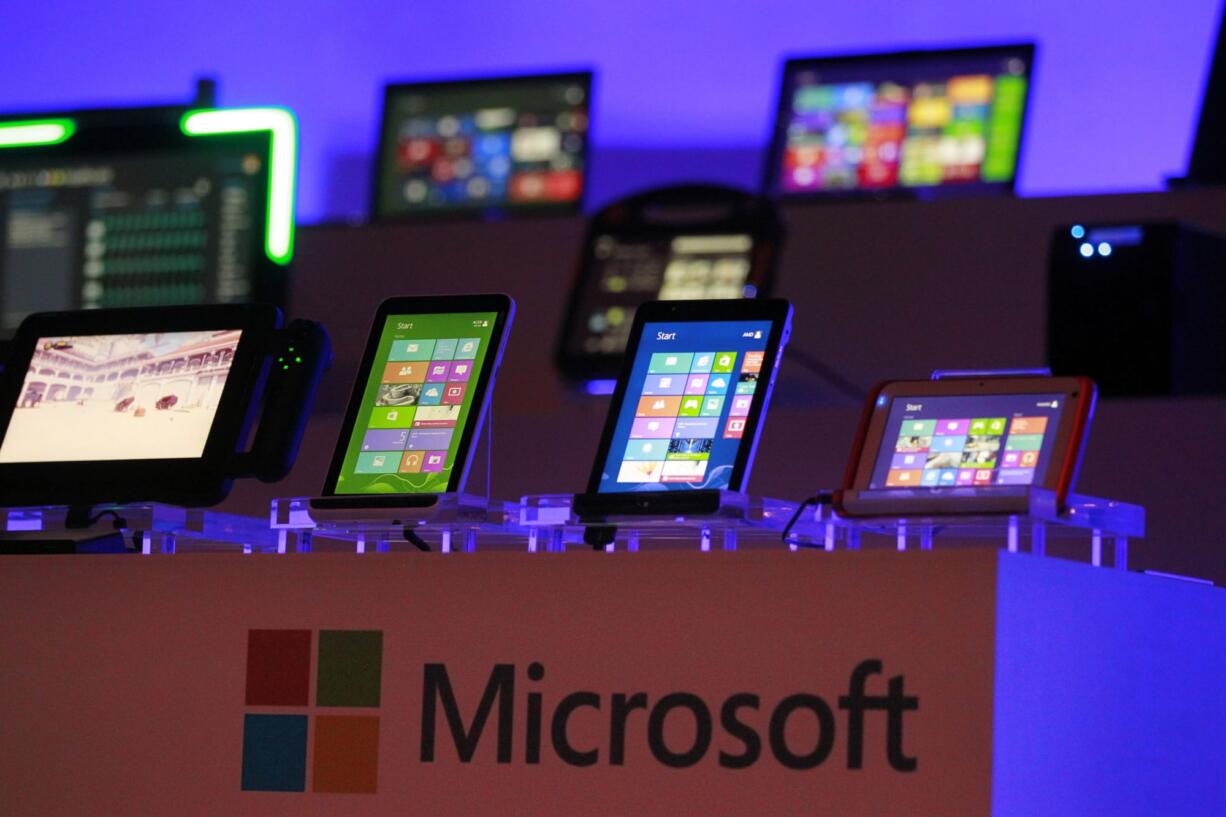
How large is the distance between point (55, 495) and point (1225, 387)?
64.6 inches

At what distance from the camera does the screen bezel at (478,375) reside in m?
2.35

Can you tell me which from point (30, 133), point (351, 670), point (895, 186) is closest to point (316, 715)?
point (351, 670)

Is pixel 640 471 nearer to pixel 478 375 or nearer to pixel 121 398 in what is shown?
pixel 478 375

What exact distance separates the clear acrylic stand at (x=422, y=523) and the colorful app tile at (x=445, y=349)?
15 centimetres

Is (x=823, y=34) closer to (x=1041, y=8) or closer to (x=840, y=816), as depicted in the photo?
(x=1041, y=8)

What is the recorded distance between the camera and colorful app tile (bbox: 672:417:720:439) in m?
2.30

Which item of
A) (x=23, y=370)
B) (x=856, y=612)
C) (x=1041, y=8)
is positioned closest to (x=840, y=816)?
(x=856, y=612)

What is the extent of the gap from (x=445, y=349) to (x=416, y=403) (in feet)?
0.26

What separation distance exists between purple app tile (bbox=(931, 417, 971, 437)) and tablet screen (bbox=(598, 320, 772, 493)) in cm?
21

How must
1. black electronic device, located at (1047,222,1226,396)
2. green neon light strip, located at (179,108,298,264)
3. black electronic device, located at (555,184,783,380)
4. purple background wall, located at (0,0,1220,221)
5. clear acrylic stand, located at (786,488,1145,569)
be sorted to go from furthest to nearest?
purple background wall, located at (0,0,1220,221) → green neon light strip, located at (179,108,298,264) → black electronic device, located at (555,184,783,380) → black electronic device, located at (1047,222,1226,396) → clear acrylic stand, located at (786,488,1145,569)

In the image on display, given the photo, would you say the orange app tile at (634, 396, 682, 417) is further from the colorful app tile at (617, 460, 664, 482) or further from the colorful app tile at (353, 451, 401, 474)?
the colorful app tile at (353, 451, 401, 474)

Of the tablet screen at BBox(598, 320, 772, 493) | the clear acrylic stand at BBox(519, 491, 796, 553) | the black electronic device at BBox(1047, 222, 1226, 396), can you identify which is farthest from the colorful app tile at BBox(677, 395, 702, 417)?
the black electronic device at BBox(1047, 222, 1226, 396)

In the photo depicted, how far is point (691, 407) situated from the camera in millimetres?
2332

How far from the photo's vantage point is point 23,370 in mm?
2594
